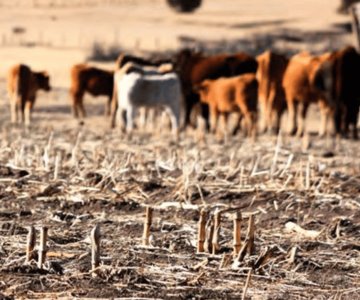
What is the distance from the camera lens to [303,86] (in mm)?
23500

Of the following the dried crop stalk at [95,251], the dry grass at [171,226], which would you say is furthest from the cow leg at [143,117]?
the dried crop stalk at [95,251]

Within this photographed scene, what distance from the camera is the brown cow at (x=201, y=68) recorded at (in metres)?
26.2

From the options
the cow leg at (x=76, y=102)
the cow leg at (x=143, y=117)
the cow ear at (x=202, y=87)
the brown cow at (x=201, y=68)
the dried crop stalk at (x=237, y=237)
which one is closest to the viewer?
the dried crop stalk at (x=237, y=237)

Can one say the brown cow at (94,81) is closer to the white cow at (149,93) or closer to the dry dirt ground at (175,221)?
the white cow at (149,93)

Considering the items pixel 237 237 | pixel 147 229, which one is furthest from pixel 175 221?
pixel 237 237

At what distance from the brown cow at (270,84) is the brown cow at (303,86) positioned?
0.43m

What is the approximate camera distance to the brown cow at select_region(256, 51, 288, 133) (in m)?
24.4

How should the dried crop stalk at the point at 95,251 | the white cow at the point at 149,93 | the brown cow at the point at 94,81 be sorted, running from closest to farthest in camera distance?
the dried crop stalk at the point at 95,251 → the white cow at the point at 149,93 → the brown cow at the point at 94,81

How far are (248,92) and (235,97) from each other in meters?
0.49

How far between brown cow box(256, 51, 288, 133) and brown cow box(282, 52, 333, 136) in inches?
16.9

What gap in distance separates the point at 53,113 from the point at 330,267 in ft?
72.2

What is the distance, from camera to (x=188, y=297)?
19.1ft

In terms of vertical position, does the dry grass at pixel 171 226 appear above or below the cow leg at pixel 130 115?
above

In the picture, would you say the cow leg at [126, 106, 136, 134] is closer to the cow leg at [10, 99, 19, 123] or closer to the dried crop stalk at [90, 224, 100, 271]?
the cow leg at [10, 99, 19, 123]
